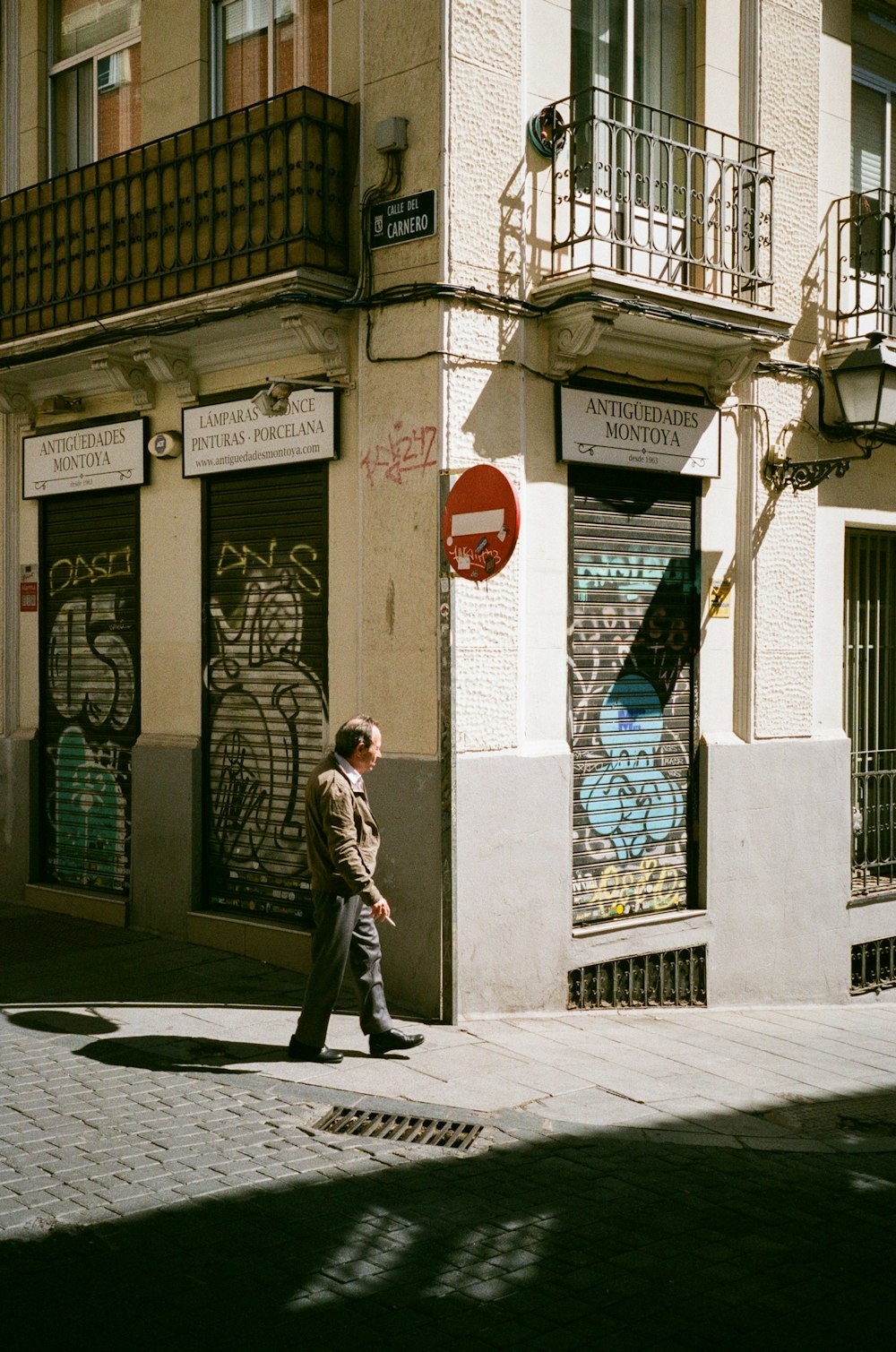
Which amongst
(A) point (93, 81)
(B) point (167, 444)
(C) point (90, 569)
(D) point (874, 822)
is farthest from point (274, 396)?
(D) point (874, 822)

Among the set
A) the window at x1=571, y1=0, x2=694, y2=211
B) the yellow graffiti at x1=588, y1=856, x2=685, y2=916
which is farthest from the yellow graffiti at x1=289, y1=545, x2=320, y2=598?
the window at x1=571, y1=0, x2=694, y2=211

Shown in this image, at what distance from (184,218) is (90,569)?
3115 mm

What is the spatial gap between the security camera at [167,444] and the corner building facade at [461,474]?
23 millimetres

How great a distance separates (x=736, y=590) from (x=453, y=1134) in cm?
553

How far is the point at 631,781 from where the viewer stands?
9.66 m

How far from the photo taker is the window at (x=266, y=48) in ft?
30.8

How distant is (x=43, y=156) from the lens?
11625mm

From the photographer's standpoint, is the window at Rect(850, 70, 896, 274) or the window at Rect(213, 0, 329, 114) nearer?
the window at Rect(213, 0, 329, 114)

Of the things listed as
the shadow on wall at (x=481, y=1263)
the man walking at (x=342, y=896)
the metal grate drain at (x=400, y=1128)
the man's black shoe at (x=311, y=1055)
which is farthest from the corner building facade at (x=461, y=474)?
the shadow on wall at (x=481, y=1263)

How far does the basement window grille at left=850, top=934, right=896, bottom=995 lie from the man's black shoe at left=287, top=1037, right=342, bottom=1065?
228 inches

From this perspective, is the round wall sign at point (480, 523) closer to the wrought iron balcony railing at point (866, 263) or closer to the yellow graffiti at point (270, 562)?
the yellow graffiti at point (270, 562)

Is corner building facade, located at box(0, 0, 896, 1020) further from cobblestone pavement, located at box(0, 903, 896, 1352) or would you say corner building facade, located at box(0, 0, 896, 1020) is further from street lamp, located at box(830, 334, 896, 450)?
cobblestone pavement, located at box(0, 903, 896, 1352)

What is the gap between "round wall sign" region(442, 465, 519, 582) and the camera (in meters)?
7.08

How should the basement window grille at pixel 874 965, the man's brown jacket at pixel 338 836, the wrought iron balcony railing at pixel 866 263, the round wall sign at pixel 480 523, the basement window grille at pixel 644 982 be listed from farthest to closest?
the basement window grille at pixel 874 965 < the wrought iron balcony railing at pixel 866 263 < the basement window grille at pixel 644 982 < the round wall sign at pixel 480 523 < the man's brown jacket at pixel 338 836
